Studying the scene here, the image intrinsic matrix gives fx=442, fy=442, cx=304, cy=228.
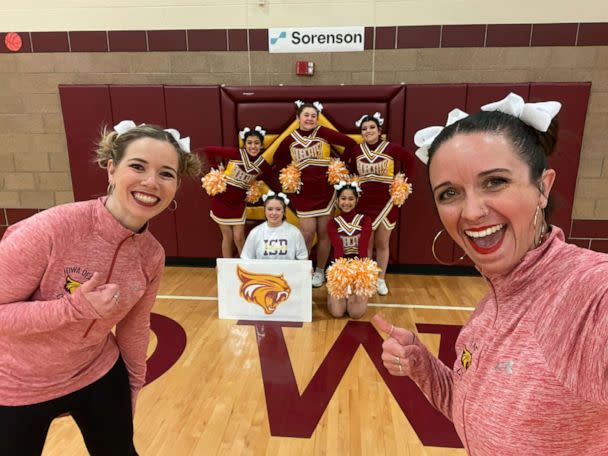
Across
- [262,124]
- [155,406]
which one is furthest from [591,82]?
[155,406]

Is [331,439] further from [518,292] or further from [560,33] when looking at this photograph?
[560,33]

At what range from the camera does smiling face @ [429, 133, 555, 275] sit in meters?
0.94

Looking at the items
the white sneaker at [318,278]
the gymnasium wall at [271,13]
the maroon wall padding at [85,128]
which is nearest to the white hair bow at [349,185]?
the white sneaker at [318,278]

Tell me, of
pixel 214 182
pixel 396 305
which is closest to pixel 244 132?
pixel 214 182

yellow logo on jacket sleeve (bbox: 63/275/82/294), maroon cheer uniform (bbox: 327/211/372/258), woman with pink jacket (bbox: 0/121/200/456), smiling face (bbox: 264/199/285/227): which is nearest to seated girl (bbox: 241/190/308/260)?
smiling face (bbox: 264/199/285/227)

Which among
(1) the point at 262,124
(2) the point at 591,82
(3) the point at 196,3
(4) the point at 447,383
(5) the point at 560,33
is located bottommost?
(4) the point at 447,383

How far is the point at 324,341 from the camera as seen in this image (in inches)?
141

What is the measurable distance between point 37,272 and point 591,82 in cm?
523

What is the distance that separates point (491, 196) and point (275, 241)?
131 inches

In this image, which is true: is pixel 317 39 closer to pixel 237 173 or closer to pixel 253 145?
pixel 253 145

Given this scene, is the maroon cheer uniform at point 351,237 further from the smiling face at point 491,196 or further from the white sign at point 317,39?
the smiling face at point 491,196

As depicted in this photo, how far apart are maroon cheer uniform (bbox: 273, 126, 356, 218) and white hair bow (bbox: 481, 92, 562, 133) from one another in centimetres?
363

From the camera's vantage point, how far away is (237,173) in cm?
474

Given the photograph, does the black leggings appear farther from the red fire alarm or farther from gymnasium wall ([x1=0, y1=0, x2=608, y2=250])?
gymnasium wall ([x1=0, y1=0, x2=608, y2=250])
